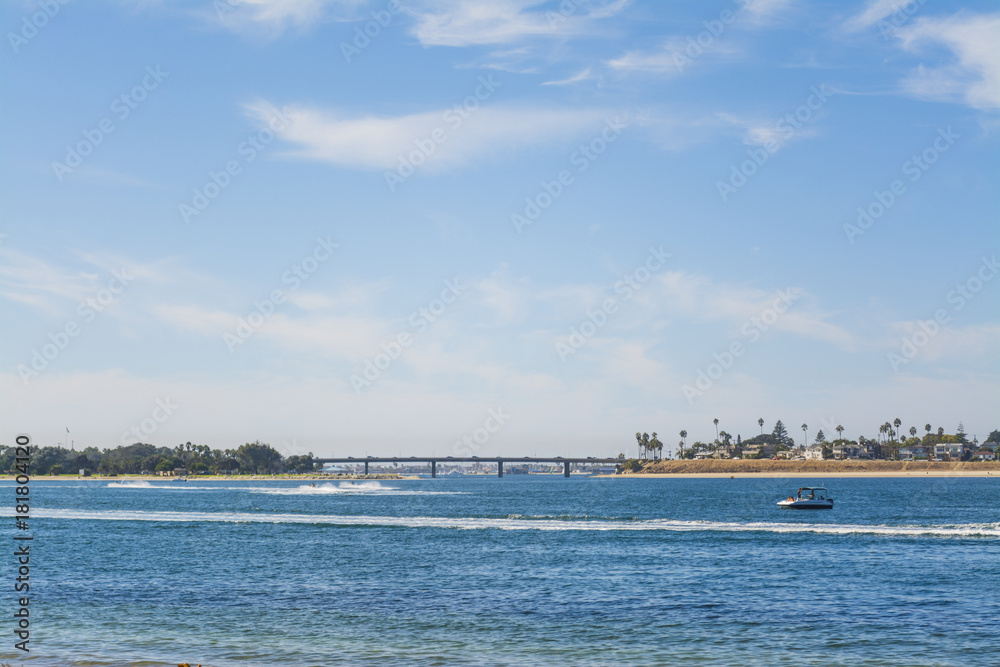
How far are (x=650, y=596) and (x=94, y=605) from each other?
27.2m

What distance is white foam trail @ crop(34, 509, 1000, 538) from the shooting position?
252 ft

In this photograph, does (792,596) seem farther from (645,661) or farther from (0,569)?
(0,569)

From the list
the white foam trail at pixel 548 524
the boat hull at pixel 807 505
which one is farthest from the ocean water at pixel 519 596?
the boat hull at pixel 807 505

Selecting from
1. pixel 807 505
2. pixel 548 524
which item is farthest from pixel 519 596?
pixel 807 505

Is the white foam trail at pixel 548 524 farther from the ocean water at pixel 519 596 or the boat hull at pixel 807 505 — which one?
the boat hull at pixel 807 505

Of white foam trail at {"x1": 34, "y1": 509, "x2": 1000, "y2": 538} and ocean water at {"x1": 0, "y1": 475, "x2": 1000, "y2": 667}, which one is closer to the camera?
ocean water at {"x1": 0, "y1": 475, "x2": 1000, "y2": 667}

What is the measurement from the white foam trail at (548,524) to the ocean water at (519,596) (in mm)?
931

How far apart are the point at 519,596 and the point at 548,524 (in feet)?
155

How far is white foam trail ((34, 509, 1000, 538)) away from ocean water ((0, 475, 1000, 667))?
0.93 m

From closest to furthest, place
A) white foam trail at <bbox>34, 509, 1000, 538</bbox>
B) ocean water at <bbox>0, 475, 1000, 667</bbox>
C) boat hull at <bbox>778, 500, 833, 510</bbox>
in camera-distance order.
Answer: ocean water at <bbox>0, 475, 1000, 667</bbox> < white foam trail at <bbox>34, 509, 1000, 538</bbox> < boat hull at <bbox>778, 500, 833, 510</bbox>

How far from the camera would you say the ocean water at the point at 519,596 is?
30.0 meters

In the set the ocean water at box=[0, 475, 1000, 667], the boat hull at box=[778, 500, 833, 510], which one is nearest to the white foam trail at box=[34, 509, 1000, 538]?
the ocean water at box=[0, 475, 1000, 667]

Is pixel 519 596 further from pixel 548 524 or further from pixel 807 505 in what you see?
pixel 807 505

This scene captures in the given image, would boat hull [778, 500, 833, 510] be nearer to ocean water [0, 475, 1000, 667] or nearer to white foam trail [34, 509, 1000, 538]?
white foam trail [34, 509, 1000, 538]
